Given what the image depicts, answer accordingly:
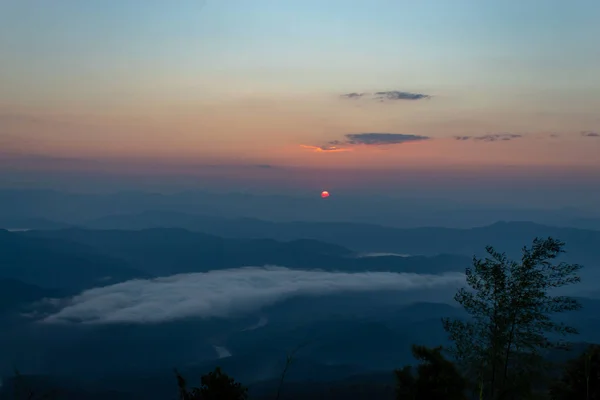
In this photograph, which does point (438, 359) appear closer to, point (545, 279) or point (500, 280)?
point (500, 280)

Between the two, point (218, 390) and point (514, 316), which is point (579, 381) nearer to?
point (514, 316)

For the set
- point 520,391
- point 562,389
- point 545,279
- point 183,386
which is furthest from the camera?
point 562,389

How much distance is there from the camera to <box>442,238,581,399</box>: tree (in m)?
24.8

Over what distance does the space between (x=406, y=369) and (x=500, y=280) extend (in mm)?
7220

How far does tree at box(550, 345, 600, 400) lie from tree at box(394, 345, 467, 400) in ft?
20.5

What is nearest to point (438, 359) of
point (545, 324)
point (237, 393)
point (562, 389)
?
point (545, 324)

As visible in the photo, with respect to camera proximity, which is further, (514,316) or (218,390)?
(514,316)

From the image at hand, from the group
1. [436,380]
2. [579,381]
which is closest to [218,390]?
[436,380]

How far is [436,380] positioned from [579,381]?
26.9 feet

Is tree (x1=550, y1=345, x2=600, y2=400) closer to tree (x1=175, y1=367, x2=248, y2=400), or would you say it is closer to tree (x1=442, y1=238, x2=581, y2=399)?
tree (x1=442, y1=238, x2=581, y2=399)

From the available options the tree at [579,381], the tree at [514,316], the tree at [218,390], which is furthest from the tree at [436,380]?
the tree at [218,390]

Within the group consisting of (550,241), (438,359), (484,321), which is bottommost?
(438,359)

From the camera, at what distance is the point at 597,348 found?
25.1 meters

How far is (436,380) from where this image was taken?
2497cm
